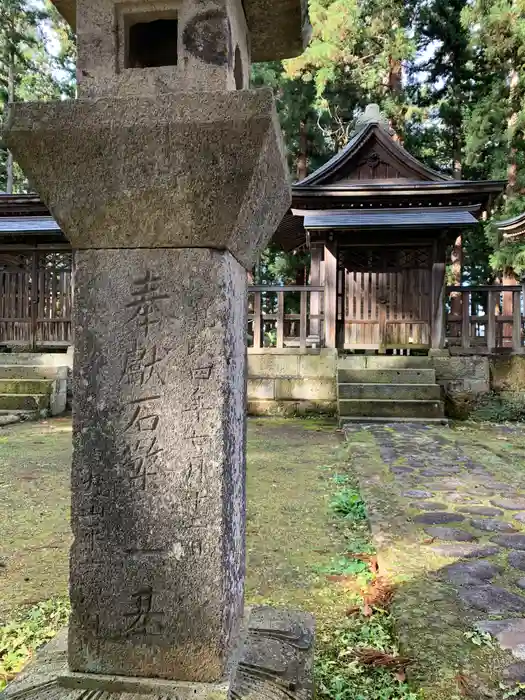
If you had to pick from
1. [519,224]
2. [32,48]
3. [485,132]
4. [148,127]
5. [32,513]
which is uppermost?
[32,48]

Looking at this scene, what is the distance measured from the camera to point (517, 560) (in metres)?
3.33

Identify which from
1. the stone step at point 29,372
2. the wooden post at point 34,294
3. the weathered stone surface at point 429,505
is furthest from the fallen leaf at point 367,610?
the wooden post at point 34,294

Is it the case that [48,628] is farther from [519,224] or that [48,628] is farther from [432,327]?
[519,224]

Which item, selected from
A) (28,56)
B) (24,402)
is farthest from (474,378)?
(28,56)

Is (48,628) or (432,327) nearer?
(48,628)

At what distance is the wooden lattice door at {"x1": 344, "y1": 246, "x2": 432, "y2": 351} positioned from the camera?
1078 centimetres

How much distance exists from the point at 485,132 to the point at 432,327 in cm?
814

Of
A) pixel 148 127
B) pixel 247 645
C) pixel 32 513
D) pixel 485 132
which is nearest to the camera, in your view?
pixel 148 127

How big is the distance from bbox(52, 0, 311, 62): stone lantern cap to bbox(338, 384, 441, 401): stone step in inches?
301

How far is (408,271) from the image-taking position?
10836mm

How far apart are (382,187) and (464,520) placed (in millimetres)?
7449

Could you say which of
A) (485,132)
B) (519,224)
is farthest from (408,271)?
(485,132)

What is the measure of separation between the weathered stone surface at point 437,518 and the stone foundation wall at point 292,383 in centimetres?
579

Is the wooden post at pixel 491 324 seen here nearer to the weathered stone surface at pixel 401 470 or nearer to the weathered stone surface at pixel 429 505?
the weathered stone surface at pixel 401 470
